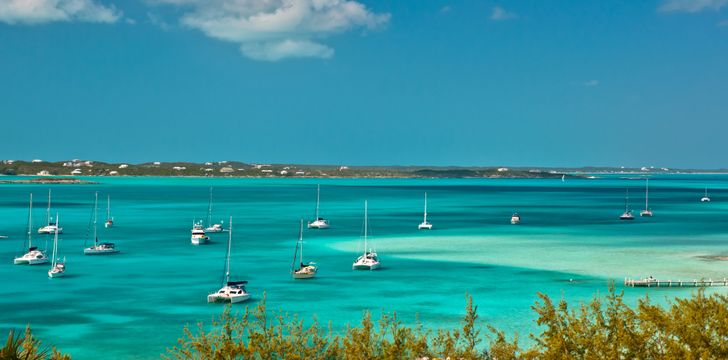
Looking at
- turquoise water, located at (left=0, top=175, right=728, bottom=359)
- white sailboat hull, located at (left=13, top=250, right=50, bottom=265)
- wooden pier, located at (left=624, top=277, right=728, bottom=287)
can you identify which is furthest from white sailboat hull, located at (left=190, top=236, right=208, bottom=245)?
wooden pier, located at (left=624, top=277, right=728, bottom=287)

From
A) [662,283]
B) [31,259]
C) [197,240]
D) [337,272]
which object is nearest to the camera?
[662,283]

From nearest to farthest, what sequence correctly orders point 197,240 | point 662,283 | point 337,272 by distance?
point 662,283
point 337,272
point 197,240

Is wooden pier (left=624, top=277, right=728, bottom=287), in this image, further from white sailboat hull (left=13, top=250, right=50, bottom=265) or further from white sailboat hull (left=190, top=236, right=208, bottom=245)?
white sailboat hull (left=13, top=250, right=50, bottom=265)

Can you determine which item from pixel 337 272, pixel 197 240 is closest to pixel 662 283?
pixel 337 272

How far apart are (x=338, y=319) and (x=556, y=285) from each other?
24.6m

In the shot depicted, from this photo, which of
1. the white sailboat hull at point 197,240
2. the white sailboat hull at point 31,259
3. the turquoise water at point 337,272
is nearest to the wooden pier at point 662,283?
the turquoise water at point 337,272

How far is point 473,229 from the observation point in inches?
5423

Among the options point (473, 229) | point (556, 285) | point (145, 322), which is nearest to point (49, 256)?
point (145, 322)

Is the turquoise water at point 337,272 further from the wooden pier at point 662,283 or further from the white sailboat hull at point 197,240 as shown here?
the white sailboat hull at point 197,240

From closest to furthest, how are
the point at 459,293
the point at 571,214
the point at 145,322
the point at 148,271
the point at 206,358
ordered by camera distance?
the point at 206,358, the point at 145,322, the point at 459,293, the point at 148,271, the point at 571,214

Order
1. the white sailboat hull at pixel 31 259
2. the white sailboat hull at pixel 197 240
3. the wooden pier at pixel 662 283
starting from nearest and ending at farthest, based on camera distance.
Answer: the wooden pier at pixel 662 283, the white sailboat hull at pixel 31 259, the white sailboat hull at pixel 197 240

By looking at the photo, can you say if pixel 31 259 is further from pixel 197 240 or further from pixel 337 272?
pixel 337 272

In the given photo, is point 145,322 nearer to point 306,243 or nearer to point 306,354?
point 306,354

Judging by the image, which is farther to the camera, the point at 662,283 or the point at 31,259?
the point at 31,259
